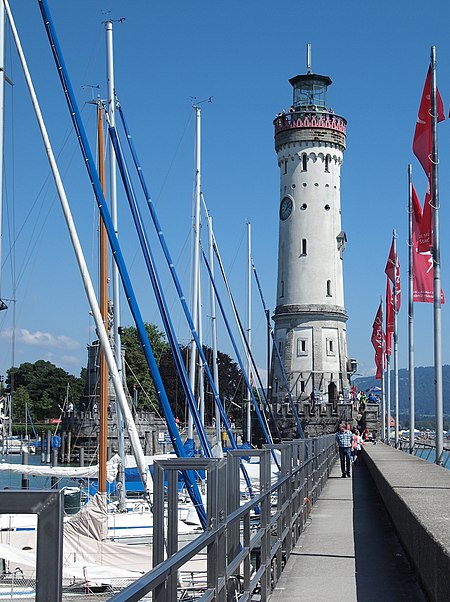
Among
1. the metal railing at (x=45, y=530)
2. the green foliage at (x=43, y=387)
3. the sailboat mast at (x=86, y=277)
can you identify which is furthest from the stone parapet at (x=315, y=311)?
the metal railing at (x=45, y=530)

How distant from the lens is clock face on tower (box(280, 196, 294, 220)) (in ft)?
304

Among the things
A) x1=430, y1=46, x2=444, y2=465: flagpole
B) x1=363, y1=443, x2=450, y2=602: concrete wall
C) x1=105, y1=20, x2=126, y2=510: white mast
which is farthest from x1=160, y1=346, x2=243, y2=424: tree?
x1=363, y1=443, x2=450, y2=602: concrete wall

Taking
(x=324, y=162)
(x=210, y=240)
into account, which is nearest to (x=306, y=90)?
(x=324, y=162)

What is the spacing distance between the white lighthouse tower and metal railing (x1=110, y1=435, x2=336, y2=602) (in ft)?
246

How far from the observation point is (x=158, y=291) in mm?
27953

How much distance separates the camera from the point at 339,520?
20.0m

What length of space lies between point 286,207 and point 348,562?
79767 mm

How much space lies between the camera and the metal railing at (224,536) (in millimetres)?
6137

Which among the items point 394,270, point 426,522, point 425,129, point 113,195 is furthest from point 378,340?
point 426,522

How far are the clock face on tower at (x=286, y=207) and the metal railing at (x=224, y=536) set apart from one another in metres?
76.4

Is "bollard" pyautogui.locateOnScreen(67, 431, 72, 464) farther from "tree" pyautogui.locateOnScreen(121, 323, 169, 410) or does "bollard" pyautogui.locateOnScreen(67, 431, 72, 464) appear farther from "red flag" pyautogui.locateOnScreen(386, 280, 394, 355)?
"red flag" pyautogui.locateOnScreen(386, 280, 394, 355)

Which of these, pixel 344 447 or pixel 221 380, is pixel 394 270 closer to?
pixel 344 447

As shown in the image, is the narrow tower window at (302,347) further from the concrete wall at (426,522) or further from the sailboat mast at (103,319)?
the concrete wall at (426,522)

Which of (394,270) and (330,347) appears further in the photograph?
(330,347)
